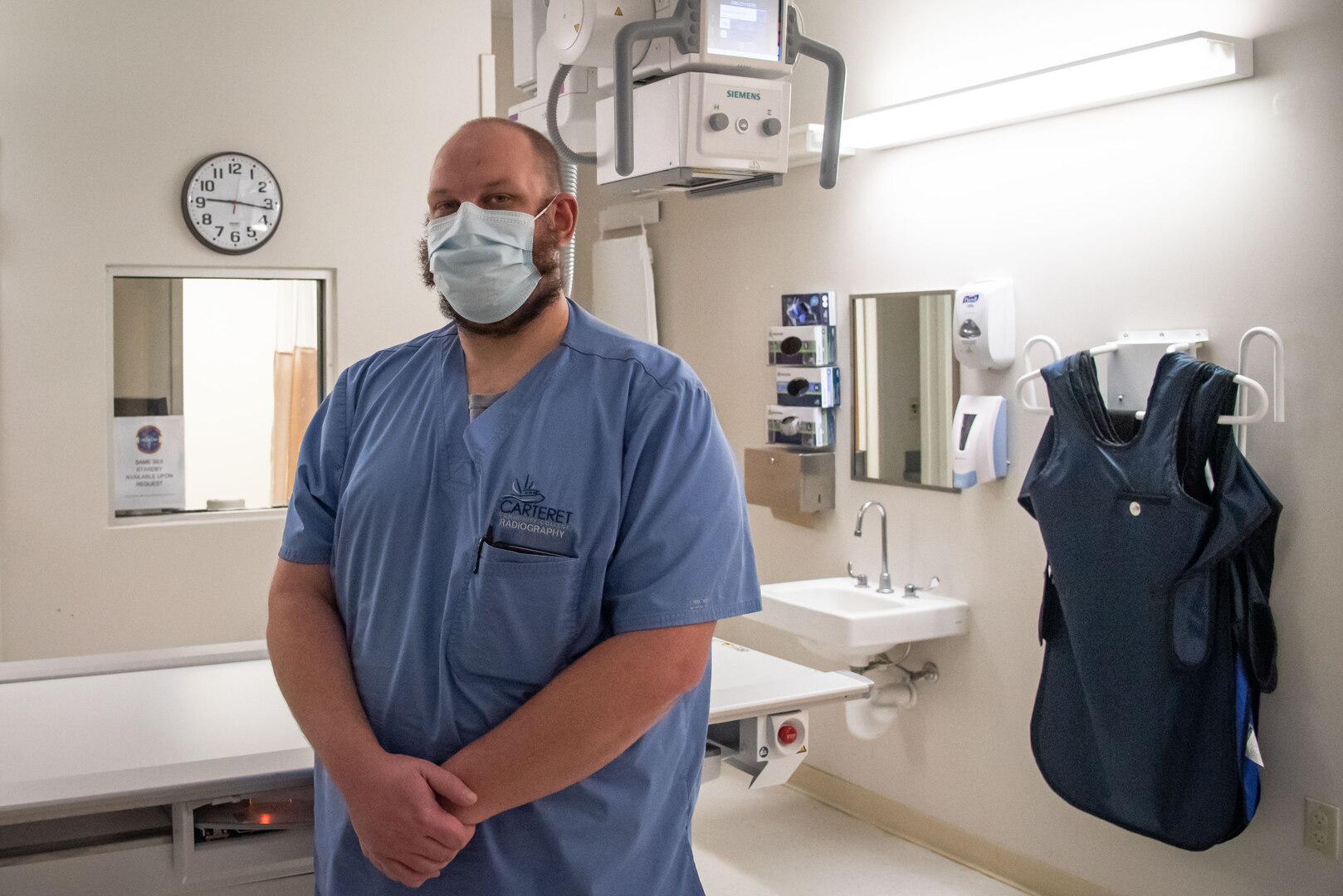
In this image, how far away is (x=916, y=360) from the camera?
3.80 m

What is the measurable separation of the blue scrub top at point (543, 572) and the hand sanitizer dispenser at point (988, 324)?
2.01 metres

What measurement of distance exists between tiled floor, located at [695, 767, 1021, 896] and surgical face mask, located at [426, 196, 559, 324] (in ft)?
7.50

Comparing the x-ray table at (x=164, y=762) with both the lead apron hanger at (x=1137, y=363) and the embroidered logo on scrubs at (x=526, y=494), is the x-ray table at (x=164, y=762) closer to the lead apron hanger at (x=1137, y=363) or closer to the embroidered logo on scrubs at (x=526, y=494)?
the embroidered logo on scrubs at (x=526, y=494)

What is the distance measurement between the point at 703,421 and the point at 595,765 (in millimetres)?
434

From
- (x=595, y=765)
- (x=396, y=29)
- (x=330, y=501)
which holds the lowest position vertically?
(x=595, y=765)

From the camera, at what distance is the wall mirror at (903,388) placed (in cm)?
371

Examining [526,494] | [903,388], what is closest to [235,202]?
[903,388]

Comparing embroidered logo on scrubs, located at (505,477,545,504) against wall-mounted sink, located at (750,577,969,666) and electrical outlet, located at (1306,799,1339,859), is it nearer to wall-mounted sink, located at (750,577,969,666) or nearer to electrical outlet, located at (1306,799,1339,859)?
wall-mounted sink, located at (750,577,969,666)

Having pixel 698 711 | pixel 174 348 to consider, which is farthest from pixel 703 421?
pixel 174 348

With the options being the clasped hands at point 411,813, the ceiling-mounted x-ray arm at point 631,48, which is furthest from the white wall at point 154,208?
the clasped hands at point 411,813

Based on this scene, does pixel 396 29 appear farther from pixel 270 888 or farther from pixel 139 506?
pixel 270 888

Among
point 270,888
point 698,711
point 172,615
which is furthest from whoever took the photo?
point 172,615

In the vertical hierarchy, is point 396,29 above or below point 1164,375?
above

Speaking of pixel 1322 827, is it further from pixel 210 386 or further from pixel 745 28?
pixel 210 386
